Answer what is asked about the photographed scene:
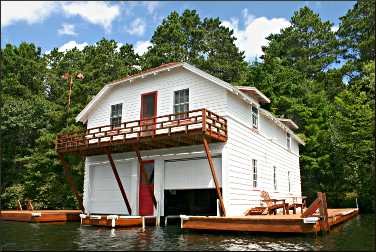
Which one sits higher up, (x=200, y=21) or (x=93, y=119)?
(x=200, y=21)

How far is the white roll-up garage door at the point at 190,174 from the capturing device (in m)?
19.2

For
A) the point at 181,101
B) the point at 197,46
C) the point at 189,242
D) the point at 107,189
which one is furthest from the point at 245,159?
the point at 197,46

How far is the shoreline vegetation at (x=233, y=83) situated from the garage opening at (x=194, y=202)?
11079 mm

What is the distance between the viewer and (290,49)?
54500 millimetres

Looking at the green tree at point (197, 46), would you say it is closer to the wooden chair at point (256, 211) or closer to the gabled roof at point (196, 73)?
the gabled roof at point (196, 73)

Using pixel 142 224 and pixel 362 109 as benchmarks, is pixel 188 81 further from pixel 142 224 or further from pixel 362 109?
pixel 362 109

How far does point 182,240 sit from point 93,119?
45.3 ft

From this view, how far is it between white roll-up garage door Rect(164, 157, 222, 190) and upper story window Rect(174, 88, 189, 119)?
9.05 feet

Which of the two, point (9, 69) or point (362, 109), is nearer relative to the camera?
point (362, 109)

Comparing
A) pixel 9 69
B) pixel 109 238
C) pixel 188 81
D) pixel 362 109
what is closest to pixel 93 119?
pixel 188 81

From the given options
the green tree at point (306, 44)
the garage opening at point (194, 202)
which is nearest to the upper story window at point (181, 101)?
the garage opening at point (194, 202)

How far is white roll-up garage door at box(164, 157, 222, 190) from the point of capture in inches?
755

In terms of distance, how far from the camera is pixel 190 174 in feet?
65.2

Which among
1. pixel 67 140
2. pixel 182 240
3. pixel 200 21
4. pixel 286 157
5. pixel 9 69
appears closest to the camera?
pixel 182 240
